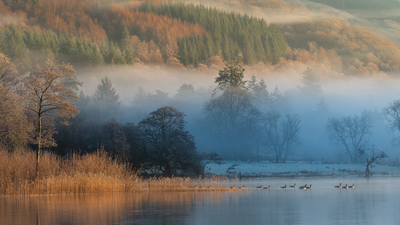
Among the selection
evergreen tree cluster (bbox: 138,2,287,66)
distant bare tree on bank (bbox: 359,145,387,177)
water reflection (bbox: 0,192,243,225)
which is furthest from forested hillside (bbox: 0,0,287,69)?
water reflection (bbox: 0,192,243,225)

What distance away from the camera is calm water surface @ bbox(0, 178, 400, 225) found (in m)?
22.5

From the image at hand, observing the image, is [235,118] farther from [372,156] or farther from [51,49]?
[51,49]

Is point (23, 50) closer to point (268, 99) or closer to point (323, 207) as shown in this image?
point (268, 99)

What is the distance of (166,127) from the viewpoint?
59188mm

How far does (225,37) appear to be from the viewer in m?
159

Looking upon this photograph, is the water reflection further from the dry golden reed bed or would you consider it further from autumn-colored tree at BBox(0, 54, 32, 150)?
autumn-colored tree at BBox(0, 54, 32, 150)

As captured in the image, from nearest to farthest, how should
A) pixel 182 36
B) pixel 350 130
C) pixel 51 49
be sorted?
pixel 350 130 < pixel 51 49 < pixel 182 36

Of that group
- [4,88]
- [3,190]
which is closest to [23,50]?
[4,88]

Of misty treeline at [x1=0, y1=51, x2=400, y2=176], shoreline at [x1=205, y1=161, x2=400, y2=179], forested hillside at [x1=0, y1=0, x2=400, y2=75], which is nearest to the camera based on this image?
misty treeline at [x1=0, y1=51, x2=400, y2=176]

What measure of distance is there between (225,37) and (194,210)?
5392 inches

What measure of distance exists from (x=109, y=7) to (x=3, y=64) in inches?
5019

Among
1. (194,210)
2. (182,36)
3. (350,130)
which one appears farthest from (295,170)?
(182,36)

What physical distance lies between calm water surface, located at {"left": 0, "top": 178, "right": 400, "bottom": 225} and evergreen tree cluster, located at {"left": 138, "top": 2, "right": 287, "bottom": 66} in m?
116

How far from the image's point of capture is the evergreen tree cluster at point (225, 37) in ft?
494
